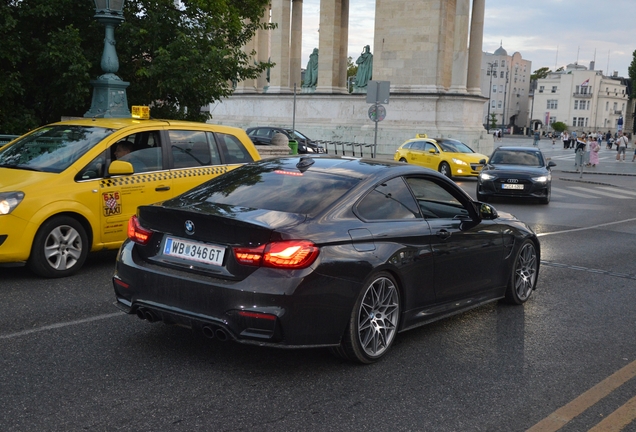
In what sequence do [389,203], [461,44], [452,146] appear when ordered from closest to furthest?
[389,203] < [452,146] < [461,44]

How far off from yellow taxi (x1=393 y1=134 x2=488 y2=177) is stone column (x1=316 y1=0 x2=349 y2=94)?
17.9m

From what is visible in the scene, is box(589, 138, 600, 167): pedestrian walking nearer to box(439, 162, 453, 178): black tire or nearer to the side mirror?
box(439, 162, 453, 178): black tire

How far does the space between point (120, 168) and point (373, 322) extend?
3.94 meters

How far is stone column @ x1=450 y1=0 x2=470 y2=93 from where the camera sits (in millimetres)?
40156

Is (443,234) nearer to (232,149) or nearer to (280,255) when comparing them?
(280,255)

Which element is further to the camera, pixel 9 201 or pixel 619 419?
pixel 9 201

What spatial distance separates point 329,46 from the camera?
4606cm

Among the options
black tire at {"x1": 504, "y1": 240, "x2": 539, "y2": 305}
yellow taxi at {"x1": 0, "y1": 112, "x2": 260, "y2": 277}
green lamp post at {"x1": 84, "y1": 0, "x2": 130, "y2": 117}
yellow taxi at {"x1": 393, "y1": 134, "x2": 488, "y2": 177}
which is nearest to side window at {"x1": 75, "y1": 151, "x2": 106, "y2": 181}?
yellow taxi at {"x1": 0, "y1": 112, "x2": 260, "y2": 277}

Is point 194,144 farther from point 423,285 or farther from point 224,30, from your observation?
point 224,30

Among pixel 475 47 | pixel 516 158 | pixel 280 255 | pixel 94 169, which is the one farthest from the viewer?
pixel 475 47

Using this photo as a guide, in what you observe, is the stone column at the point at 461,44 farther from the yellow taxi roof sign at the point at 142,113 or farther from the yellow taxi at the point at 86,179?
→ the yellow taxi at the point at 86,179

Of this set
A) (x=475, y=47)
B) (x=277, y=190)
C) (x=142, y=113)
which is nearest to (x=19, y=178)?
(x=142, y=113)

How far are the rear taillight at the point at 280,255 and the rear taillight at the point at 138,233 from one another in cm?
87

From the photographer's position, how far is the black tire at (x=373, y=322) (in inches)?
201
